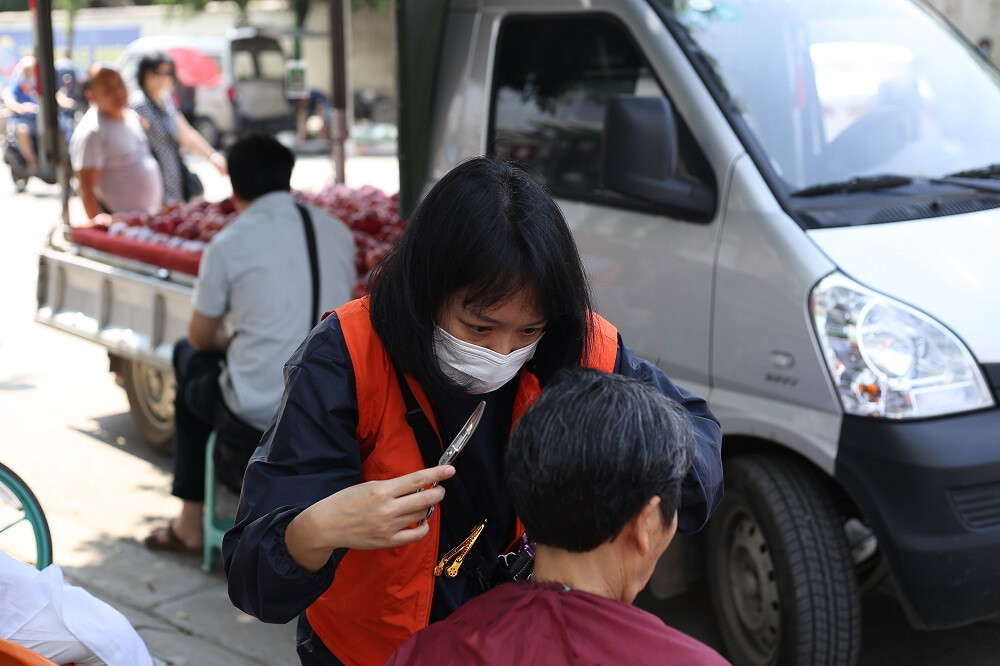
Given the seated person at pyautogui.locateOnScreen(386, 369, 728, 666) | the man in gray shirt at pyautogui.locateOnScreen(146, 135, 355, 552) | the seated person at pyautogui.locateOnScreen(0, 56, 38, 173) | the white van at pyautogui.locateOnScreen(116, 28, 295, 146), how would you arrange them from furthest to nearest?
the white van at pyautogui.locateOnScreen(116, 28, 295, 146) < the seated person at pyautogui.locateOnScreen(0, 56, 38, 173) < the man in gray shirt at pyautogui.locateOnScreen(146, 135, 355, 552) < the seated person at pyautogui.locateOnScreen(386, 369, 728, 666)

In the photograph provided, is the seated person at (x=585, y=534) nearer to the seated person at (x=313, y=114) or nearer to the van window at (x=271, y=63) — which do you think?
the seated person at (x=313, y=114)

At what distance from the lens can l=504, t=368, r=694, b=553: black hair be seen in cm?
160

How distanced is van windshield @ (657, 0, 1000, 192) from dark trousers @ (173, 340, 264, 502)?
2.15m

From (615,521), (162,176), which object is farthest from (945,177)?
(162,176)

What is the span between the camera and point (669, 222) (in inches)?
151

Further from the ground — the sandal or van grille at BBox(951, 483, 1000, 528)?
van grille at BBox(951, 483, 1000, 528)

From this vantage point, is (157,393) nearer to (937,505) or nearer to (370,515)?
(937,505)

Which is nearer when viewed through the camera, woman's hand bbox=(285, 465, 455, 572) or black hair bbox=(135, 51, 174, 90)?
woman's hand bbox=(285, 465, 455, 572)

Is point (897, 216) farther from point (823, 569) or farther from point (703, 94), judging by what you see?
point (823, 569)

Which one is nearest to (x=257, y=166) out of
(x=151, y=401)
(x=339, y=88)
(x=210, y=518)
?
(x=210, y=518)

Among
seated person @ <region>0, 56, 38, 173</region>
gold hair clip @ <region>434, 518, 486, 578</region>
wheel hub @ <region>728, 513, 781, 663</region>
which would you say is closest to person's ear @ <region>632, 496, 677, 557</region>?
gold hair clip @ <region>434, 518, 486, 578</region>

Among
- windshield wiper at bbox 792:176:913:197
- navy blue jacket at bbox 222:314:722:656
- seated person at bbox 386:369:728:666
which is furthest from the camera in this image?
windshield wiper at bbox 792:176:913:197

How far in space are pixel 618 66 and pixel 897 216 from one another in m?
1.14

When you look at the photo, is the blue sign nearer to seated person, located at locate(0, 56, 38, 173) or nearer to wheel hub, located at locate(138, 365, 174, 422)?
seated person, located at locate(0, 56, 38, 173)
